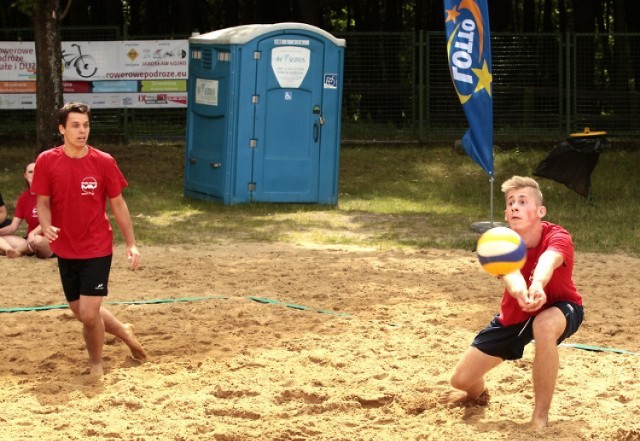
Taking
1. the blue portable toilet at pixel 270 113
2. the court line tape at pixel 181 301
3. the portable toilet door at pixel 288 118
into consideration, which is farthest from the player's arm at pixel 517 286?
the portable toilet door at pixel 288 118

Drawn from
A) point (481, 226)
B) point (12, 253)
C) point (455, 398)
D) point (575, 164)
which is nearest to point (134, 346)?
point (455, 398)

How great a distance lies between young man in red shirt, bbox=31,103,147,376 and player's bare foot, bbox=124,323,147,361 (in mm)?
350

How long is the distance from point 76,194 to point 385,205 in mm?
8858

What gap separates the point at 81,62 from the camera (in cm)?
2019

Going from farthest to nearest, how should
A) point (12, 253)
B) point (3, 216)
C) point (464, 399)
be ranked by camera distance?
point (3, 216) < point (12, 253) < point (464, 399)

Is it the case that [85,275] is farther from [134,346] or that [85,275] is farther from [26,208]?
[26,208]

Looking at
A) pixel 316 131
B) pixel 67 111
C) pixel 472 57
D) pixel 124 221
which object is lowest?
pixel 124 221

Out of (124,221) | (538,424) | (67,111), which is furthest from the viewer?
(124,221)

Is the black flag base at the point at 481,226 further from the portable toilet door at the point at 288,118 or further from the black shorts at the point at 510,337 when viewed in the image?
the black shorts at the point at 510,337

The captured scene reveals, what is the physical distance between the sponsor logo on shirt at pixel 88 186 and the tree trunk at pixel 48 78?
9.47 meters

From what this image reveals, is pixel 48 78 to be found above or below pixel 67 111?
above

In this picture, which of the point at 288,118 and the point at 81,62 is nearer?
the point at 288,118

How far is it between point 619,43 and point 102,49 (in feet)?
31.8

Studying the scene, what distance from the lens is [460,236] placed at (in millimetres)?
12695
